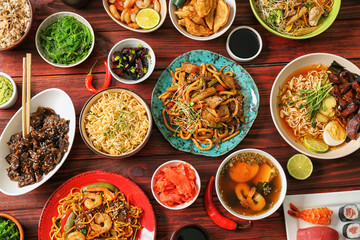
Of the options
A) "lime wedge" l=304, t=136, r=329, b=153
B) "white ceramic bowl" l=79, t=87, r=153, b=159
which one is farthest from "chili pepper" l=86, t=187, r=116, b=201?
"lime wedge" l=304, t=136, r=329, b=153

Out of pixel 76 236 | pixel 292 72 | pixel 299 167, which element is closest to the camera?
pixel 76 236

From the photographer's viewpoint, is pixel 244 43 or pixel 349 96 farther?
pixel 244 43

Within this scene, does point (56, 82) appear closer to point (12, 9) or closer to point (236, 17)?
point (12, 9)

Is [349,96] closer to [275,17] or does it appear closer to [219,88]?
[275,17]

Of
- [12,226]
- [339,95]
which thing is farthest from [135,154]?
[339,95]

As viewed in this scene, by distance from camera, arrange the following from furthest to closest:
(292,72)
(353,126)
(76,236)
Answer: (292,72), (353,126), (76,236)

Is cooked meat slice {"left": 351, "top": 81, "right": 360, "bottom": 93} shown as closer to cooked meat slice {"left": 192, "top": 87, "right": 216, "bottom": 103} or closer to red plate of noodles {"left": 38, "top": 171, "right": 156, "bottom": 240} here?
cooked meat slice {"left": 192, "top": 87, "right": 216, "bottom": 103}

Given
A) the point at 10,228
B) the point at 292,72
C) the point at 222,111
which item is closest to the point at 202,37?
the point at 222,111
